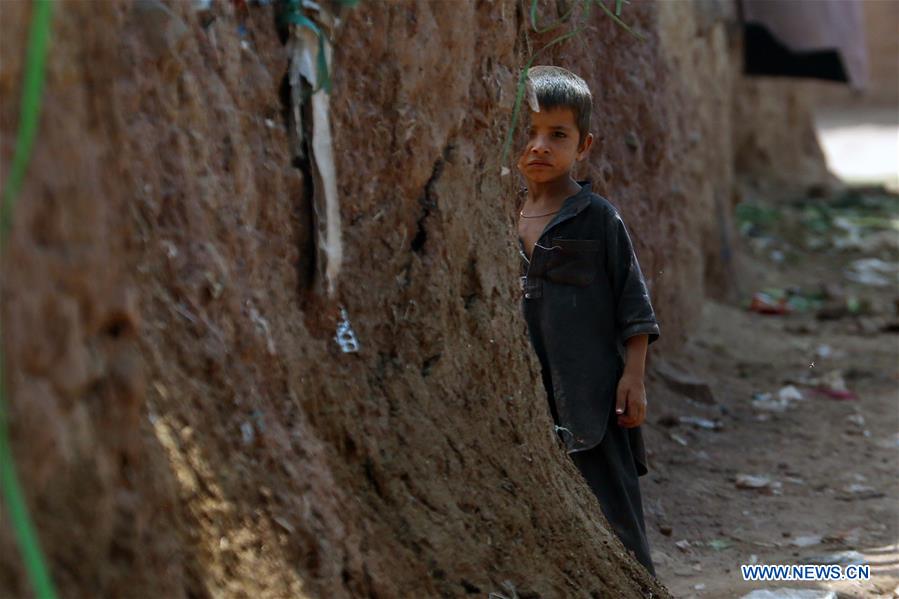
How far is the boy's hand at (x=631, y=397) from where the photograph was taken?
3309mm

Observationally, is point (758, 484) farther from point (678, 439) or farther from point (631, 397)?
point (631, 397)

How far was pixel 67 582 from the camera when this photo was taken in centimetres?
156

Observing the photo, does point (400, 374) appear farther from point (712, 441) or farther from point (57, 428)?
point (712, 441)

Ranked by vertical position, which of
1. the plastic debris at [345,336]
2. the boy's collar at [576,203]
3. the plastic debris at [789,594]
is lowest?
the plastic debris at [789,594]

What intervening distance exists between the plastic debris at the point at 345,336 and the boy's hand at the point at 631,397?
1.13 meters

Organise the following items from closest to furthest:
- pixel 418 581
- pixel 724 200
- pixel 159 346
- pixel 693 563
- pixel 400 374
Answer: pixel 159 346
pixel 418 581
pixel 400 374
pixel 693 563
pixel 724 200

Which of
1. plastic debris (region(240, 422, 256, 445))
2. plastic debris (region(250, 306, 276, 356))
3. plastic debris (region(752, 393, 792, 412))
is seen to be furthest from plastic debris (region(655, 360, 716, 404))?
plastic debris (region(240, 422, 256, 445))

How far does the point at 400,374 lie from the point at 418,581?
426 mm

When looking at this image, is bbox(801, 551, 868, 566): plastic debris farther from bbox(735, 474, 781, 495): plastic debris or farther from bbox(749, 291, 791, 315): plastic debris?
bbox(749, 291, 791, 315): plastic debris

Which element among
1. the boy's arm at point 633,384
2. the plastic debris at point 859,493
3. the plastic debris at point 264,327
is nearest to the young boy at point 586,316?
the boy's arm at point 633,384

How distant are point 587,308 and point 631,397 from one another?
0.88 ft

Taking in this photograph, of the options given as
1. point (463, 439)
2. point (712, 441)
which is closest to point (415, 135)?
point (463, 439)

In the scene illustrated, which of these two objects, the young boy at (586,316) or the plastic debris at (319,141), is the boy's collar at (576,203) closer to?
the young boy at (586,316)

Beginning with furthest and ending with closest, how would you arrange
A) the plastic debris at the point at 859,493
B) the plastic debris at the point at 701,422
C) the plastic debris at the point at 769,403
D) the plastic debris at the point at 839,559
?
the plastic debris at the point at 769,403
the plastic debris at the point at 701,422
the plastic debris at the point at 859,493
the plastic debris at the point at 839,559
